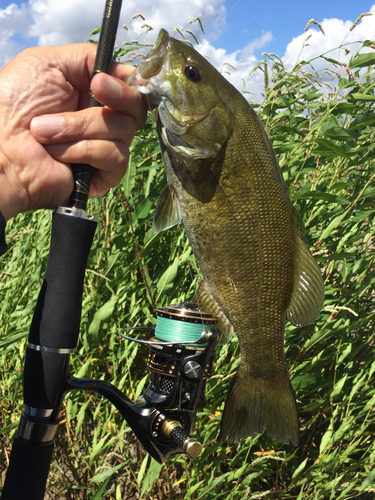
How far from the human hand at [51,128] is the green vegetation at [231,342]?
71 cm

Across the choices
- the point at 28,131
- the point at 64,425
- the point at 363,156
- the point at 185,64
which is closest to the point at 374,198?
the point at 363,156

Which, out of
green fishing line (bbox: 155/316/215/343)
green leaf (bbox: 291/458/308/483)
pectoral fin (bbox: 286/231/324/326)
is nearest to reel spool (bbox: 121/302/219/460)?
green fishing line (bbox: 155/316/215/343)

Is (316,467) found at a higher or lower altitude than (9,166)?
lower

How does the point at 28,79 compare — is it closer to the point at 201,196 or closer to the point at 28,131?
the point at 28,131

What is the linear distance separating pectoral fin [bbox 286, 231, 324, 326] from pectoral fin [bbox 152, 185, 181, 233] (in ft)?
1.43

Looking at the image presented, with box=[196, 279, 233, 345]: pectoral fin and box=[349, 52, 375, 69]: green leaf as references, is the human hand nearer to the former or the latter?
box=[196, 279, 233, 345]: pectoral fin

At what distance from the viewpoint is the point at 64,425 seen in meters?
2.64

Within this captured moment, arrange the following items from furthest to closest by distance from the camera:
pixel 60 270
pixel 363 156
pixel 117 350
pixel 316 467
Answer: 1. pixel 117 350
2. pixel 363 156
3. pixel 316 467
4. pixel 60 270

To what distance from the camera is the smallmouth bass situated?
1386 millimetres

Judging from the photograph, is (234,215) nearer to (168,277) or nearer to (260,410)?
(260,410)

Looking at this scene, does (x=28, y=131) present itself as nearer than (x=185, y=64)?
No

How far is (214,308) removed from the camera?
152 centimetres

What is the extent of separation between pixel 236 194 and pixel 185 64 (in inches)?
18.5

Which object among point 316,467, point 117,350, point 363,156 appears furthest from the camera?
point 117,350
